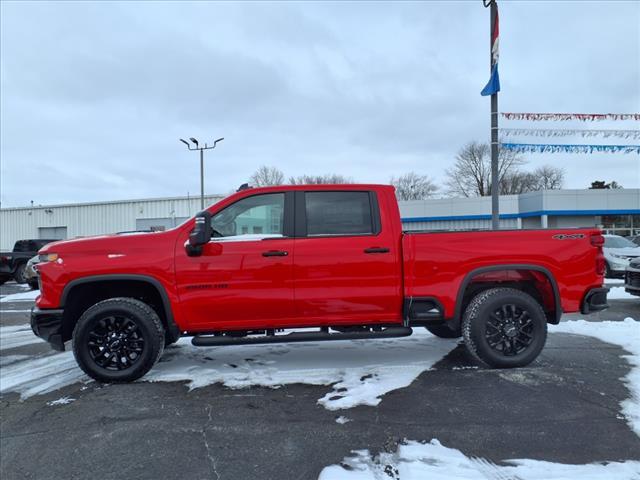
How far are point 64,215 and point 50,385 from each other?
2955cm

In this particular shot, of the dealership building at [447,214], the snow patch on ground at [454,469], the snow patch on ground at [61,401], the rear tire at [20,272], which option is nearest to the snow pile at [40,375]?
the snow patch on ground at [61,401]

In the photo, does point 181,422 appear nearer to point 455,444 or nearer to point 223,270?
point 223,270

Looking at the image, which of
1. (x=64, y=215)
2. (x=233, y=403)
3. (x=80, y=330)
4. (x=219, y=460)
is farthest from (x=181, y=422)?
(x=64, y=215)

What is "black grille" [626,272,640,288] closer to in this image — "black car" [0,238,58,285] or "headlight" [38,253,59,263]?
"headlight" [38,253,59,263]

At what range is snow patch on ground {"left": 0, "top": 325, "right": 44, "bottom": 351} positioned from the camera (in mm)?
6680

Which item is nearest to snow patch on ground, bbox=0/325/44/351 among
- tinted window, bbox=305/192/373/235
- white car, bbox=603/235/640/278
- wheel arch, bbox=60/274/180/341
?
wheel arch, bbox=60/274/180/341

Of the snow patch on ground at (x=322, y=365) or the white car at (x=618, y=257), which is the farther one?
the white car at (x=618, y=257)

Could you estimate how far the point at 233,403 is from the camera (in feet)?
12.6

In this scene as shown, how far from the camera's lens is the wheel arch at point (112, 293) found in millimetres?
4277

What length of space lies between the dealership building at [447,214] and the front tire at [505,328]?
2391 cm

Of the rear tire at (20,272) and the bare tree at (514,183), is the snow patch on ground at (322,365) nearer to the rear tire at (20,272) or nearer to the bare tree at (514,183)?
the rear tire at (20,272)

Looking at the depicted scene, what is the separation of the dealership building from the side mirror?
2315 centimetres

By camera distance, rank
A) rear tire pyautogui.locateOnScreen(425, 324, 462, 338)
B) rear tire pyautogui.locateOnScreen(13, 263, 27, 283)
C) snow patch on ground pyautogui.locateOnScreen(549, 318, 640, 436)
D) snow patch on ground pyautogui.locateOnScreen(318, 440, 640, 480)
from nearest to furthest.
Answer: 1. snow patch on ground pyautogui.locateOnScreen(318, 440, 640, 480)
2. snow patch on ground pyautogui.locateOnScreen(549, 318, 640, 436)
3. rear tire pyautogui.locateOnScreen(425, 324, 462, 338)
4. rear tire pyautogui.locateOnScreen(13, 263, 27, 283)

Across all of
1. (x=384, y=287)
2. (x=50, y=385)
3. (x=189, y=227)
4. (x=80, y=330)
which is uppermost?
(x=189, y=227)
